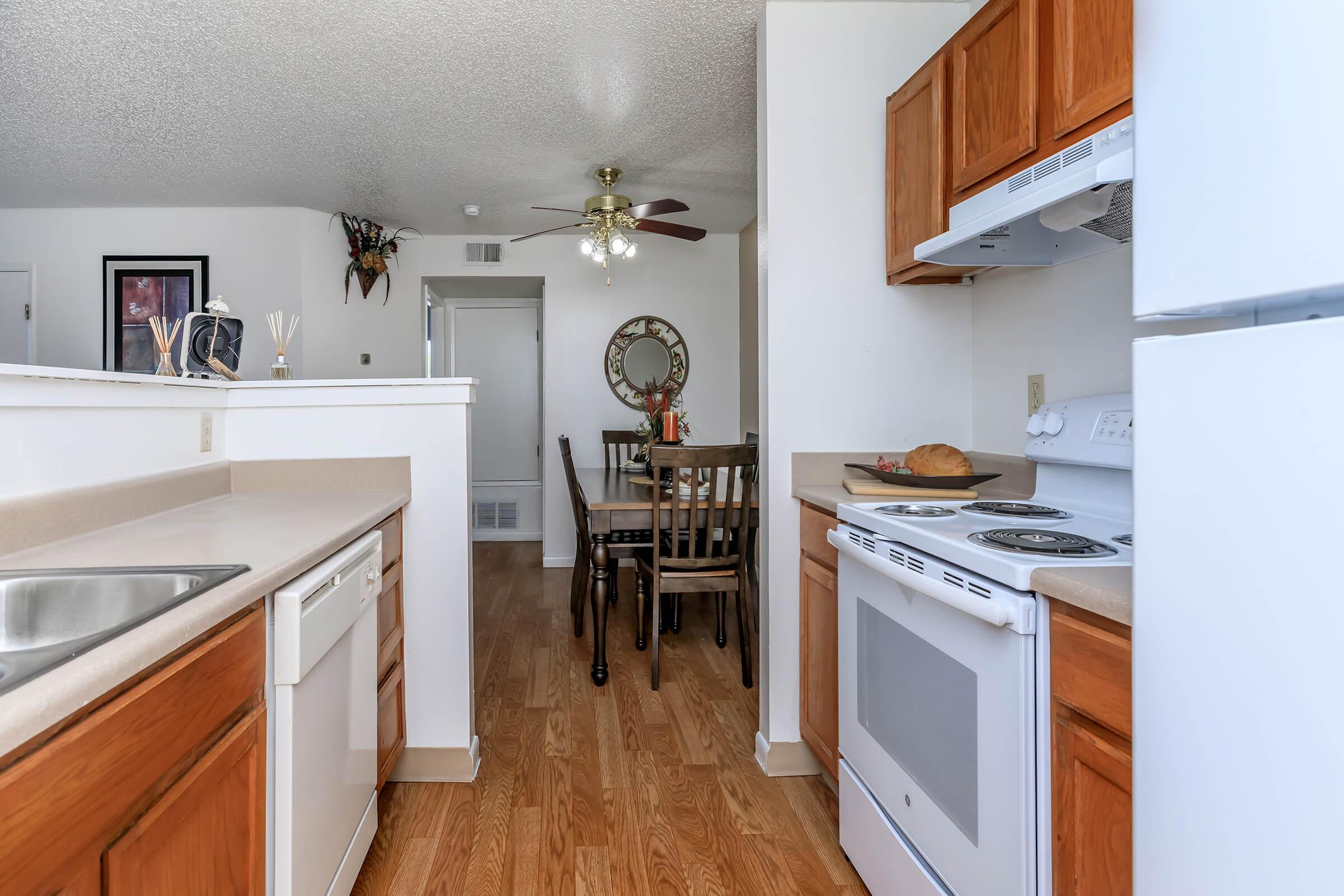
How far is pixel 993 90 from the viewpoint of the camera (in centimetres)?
175


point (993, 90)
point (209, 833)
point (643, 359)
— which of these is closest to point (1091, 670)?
point (209, 833)

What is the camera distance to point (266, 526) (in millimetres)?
1540

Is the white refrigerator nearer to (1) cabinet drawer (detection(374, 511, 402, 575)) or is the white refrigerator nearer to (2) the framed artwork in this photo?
(1) cabinet drawer (detection(374, 511, 402, 575))

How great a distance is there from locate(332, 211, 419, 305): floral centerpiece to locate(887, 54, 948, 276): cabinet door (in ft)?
12.5

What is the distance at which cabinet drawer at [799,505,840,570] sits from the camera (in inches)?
78.9

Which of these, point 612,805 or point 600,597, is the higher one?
point 600,597

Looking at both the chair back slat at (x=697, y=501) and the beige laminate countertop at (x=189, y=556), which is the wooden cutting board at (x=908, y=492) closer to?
the chair back slat at (x=697, y=501)

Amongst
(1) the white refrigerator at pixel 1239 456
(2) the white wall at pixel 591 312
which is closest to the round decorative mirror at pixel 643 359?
(2) the white wall at pixel 591 312

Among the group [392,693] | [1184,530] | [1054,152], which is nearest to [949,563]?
[1184,530]

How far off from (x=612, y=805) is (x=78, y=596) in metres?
1.46

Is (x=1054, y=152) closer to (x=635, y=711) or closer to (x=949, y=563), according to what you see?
(x=949, y=563)

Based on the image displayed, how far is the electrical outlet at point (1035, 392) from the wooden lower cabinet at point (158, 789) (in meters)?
1.93

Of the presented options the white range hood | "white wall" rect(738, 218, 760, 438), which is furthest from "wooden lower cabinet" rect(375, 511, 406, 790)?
"white wall" rect(738, 218, 760, 438)

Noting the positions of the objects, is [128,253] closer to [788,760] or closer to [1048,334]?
[788,760]
